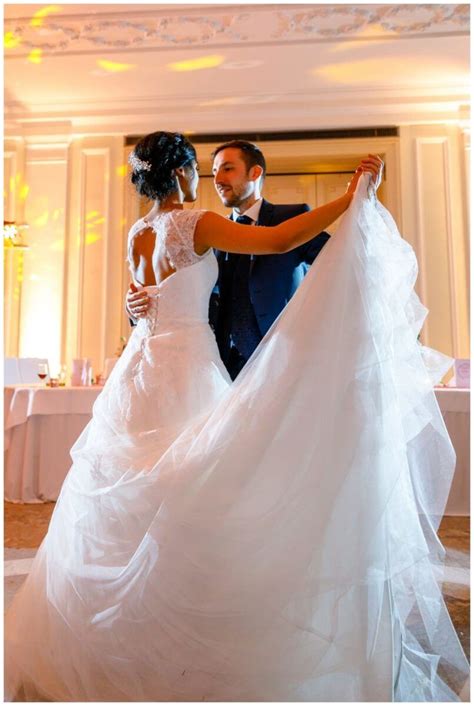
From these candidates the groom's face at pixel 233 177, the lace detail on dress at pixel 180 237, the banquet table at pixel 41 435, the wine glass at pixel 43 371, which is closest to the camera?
the lace detail on dress at pixel 180 237

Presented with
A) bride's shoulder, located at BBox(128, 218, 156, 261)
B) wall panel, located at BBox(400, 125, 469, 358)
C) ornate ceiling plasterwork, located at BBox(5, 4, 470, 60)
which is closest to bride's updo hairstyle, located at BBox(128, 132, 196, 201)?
bride's shoulder, located at BBox(128, 218, 156, 261)

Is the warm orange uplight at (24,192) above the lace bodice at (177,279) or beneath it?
above

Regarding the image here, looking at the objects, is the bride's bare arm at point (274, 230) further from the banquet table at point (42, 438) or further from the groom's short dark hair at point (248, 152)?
the banquet table at point (42, 438)

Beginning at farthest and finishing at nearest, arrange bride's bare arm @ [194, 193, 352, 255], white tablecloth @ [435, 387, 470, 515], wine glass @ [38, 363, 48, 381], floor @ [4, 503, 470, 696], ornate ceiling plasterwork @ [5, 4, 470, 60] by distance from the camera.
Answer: ornate ceiling plasterwork @ [5, 4, 470, 60], wine glass @ [38, 363, 48, 381], white tablecloth @ [435, 387, 470, 515], floor @ [4, 503, 470, 696], bride's bare arm @ [194, 193, 352, 255]

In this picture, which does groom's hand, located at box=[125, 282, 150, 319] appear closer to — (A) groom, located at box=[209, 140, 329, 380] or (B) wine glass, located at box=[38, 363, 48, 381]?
(A) groom, located at box=[209, 140, 329, 380]

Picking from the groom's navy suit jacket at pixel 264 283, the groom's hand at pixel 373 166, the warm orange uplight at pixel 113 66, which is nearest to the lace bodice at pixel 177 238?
the groom's navy suit jacket at pixel 264 283

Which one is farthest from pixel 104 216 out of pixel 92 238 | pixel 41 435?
pixel 41 435

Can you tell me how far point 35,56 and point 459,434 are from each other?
517 cm

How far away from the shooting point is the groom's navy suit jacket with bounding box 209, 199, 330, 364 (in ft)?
6.12

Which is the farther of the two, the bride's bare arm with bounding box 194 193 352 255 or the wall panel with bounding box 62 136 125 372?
the wall panel with bounding box 62 136 125 372

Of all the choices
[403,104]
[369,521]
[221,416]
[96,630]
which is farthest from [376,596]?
[403,104]

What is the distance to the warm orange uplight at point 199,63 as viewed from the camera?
16.5ft

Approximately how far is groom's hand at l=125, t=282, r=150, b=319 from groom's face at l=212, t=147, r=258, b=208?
Result: 635mm

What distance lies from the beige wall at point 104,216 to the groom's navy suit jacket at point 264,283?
4059mm
